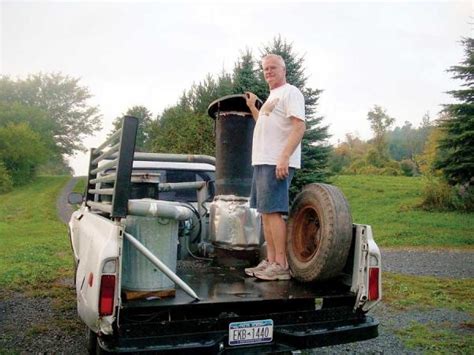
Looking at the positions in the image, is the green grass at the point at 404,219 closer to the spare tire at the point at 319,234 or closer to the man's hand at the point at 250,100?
the man's hand at the point at 250,100

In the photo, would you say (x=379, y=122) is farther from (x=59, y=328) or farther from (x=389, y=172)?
(x=59, y=328)

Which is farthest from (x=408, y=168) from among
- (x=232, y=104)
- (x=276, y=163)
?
(x=276, y=163)

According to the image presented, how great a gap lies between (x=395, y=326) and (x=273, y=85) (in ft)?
10.4

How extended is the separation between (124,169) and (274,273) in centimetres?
160

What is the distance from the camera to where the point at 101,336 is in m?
2.72

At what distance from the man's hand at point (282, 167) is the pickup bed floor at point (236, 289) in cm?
85

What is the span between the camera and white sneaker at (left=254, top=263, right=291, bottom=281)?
150 inches

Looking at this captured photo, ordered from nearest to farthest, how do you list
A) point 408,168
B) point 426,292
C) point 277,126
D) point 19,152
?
point 277,126
point 426,292
point 19,152
point 408,168

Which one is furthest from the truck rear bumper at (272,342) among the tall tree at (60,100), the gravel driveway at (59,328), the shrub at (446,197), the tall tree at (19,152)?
the tall tree at (60,100)

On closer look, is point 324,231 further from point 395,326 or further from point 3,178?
point 3,178

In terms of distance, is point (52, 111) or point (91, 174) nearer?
point (91, 174)

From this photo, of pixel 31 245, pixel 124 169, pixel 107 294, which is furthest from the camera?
pixel 31 245

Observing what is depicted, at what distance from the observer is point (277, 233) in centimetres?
387

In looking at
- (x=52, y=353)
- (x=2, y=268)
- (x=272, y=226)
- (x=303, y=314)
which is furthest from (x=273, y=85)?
(x=2, y=268)
